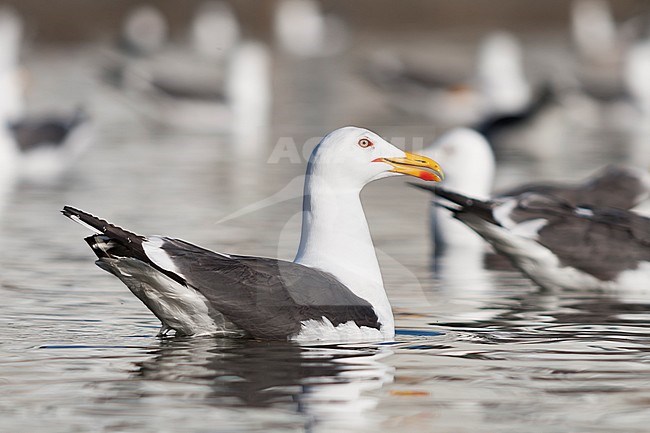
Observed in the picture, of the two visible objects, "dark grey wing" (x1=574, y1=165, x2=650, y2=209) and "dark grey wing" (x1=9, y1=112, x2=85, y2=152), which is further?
"dark grey wing" (x1=9, y1=112, x2=85, y2=152)

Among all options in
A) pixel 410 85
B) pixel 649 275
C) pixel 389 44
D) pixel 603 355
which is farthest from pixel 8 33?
pixel 603 355

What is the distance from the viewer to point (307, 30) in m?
52.4

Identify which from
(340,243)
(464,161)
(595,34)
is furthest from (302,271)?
(595,34)

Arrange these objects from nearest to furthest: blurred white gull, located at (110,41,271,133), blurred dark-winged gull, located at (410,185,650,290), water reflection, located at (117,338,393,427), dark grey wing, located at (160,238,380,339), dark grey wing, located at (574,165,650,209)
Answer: water reflection, located at (117,338,393,427) → dark grey wing, located at (160,238,380,339) → blurred dark-winged gull, located at (410,185,650,290) → dark grey wing, located at (574,165,650,209) → blurred white gull, located at (110,41,271,133)

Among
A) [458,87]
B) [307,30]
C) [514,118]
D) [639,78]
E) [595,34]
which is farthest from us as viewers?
[307,30]

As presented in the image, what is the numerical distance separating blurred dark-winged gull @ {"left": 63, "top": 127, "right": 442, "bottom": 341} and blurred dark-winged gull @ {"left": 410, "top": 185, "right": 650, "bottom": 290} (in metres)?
2.21

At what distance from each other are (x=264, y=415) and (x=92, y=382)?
128 centimetres

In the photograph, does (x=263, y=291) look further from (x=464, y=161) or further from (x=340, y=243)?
(x=464, y=161)

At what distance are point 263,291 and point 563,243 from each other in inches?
149

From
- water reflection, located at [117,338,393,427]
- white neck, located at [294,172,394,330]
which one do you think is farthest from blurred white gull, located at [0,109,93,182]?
water reflection, located at [117,338,393,427]

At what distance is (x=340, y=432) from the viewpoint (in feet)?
23.1

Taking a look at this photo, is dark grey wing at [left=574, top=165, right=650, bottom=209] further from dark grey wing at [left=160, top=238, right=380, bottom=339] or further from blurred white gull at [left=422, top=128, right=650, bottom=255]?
dark grey wing at [left=160, top=238, right=380, bottom=339]

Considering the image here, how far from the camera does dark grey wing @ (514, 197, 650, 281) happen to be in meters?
12.1

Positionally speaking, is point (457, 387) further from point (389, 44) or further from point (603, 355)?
point (389, 44)
